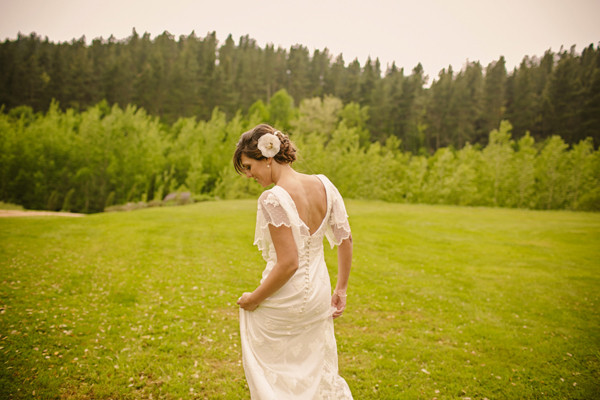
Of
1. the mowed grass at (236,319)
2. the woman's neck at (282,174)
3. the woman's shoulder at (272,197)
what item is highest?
the woman's neck at (282,174)

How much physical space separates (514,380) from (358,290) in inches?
162

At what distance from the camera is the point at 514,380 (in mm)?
4961

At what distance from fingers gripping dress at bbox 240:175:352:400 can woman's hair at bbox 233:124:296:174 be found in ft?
1.10

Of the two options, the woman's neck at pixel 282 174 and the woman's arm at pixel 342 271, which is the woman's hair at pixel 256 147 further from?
the woman's arm at pixel 342 271

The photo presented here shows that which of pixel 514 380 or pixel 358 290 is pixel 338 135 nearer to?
pixel 358 290

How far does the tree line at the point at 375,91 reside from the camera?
186 ft

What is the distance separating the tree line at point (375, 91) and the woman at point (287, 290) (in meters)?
57.8

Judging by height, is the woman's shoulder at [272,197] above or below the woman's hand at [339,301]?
above

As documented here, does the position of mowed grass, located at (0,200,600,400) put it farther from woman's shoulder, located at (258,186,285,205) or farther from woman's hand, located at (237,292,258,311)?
woman's shoulder, located at (258,186,285,205)

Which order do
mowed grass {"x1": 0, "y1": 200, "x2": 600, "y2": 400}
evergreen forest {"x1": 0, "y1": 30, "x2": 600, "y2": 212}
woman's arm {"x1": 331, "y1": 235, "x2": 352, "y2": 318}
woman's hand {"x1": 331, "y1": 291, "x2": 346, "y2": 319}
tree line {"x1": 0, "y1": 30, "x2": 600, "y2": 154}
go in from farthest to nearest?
tree line {"x1": 0, "y1": 30, "x2": 600, "y2": 154}
evergreen forest {"x1": 0, "y1": 30, "x2": 600, "y2": 212}
mowed grass {"x1": 0, "y1": 200, "x2": 600, "y2": 400}
woman's hand {"x1": 331, "y1": 291, "x2": 346, "y2": 319}
woman's arm {"x1": 331, "y1": 235, "x2": 352, "y2": 318}

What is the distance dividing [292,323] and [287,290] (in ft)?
1.06

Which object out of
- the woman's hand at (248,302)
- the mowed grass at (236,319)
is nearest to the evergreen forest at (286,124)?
the mowed grass at (236,319)

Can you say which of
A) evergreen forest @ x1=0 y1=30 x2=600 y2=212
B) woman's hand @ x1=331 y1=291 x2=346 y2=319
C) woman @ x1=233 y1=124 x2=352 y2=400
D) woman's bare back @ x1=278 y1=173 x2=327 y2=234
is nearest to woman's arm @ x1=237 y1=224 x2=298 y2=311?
woman @ x1=233 y1=124 x2=352 y2=400

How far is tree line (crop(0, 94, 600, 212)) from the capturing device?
32.2m
